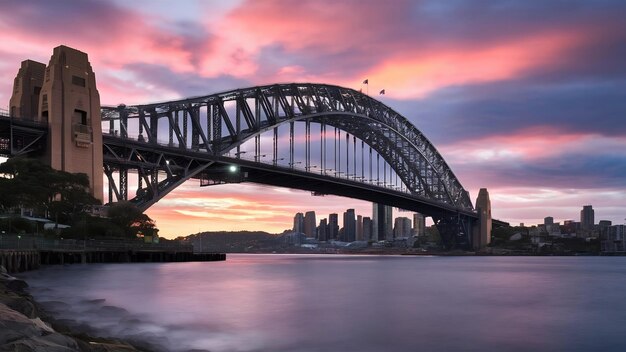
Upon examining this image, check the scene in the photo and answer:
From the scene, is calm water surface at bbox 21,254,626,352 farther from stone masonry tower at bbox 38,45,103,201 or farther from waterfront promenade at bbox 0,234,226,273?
stone masonry tower at bbox 38,45,103,201

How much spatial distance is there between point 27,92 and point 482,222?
9253cm

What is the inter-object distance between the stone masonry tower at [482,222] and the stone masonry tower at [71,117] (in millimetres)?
86497

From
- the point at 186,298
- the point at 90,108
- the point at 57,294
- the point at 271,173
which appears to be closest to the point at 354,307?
the point at 186,298

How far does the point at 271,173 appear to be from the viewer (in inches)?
2886

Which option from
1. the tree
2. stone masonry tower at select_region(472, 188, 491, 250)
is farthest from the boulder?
stone masonry tower at select_region(472, 188, 491, 250)

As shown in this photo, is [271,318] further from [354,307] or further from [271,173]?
[271,173]

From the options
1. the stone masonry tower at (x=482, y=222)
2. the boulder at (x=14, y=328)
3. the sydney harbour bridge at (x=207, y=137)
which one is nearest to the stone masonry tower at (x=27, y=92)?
the sydney harbour bridge at (x=207, y=137)

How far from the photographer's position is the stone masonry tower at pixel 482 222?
123500 millimetres

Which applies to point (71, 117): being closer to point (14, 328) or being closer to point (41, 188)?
point (41, 188)

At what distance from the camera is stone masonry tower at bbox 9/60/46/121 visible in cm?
5354

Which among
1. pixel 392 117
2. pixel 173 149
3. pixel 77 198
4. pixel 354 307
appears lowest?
pixel 354 307

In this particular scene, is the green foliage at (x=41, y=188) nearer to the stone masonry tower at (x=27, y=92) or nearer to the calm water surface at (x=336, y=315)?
the stone masonry tower at (x=27, y=92)

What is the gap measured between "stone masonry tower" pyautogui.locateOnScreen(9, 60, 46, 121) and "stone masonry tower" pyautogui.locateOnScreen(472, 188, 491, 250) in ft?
297

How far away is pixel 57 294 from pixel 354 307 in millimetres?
11700
